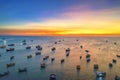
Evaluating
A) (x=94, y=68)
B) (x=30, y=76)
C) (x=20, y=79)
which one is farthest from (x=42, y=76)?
(x=94, y=68)

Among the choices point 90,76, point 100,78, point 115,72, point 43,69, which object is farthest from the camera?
point 43,69

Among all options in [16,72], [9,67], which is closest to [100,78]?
[16,72]

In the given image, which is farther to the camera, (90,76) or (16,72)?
(16,72)

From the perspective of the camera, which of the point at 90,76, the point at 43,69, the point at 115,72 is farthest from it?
the point at 43,69

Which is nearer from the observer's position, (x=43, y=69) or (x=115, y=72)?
(x=115, y=72)

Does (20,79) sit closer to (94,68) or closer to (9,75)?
(9,75)

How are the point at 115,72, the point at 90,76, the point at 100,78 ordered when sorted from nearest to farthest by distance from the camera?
the point at 100,78
the point at 90,76
the point at 115,72

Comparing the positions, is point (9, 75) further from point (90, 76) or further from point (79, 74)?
point (90, 76)
